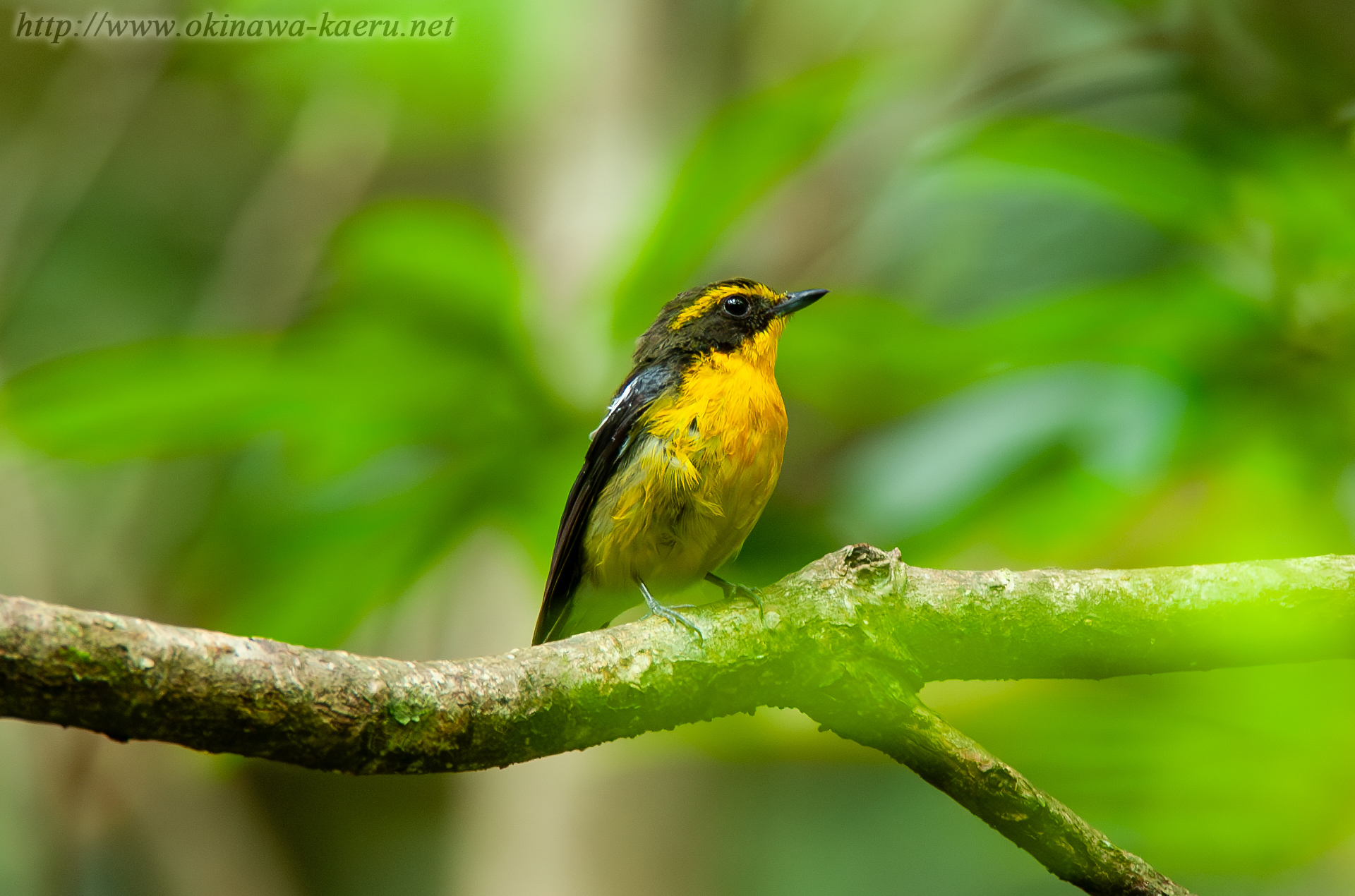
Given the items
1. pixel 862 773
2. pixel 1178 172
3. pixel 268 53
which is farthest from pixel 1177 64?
pixel 268 53

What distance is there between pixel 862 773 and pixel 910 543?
14.9 feet

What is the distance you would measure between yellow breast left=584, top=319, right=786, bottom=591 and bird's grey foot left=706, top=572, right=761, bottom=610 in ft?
0.17

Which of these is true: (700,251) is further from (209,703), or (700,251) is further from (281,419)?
(209,703)

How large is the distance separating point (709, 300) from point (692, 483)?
99 centimetres

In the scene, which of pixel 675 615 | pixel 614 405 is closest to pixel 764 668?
pixel 675 615

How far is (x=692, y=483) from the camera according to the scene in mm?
3625

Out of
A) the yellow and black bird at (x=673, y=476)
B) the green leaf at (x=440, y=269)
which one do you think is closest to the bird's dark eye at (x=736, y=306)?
the yellow and black bird at (x=673, y=476)

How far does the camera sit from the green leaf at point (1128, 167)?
3.12 m

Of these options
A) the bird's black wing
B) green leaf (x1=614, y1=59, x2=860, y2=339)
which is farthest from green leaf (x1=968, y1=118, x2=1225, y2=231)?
the bird's black wing

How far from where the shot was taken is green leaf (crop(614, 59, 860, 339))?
342 cm

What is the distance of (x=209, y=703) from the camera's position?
5.31 feet

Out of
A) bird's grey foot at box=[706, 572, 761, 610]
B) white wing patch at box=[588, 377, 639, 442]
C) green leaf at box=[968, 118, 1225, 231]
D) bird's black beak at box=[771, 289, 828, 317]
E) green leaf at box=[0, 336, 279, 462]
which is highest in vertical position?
bird's black beak at box=[771, 289, 828, 317]

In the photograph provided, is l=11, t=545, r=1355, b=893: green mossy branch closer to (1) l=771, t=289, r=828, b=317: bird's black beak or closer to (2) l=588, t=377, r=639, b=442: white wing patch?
(2) l=588, t=377, r=639, b=442: white wing patch

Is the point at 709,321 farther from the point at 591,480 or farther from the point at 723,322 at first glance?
the point at 591,480
